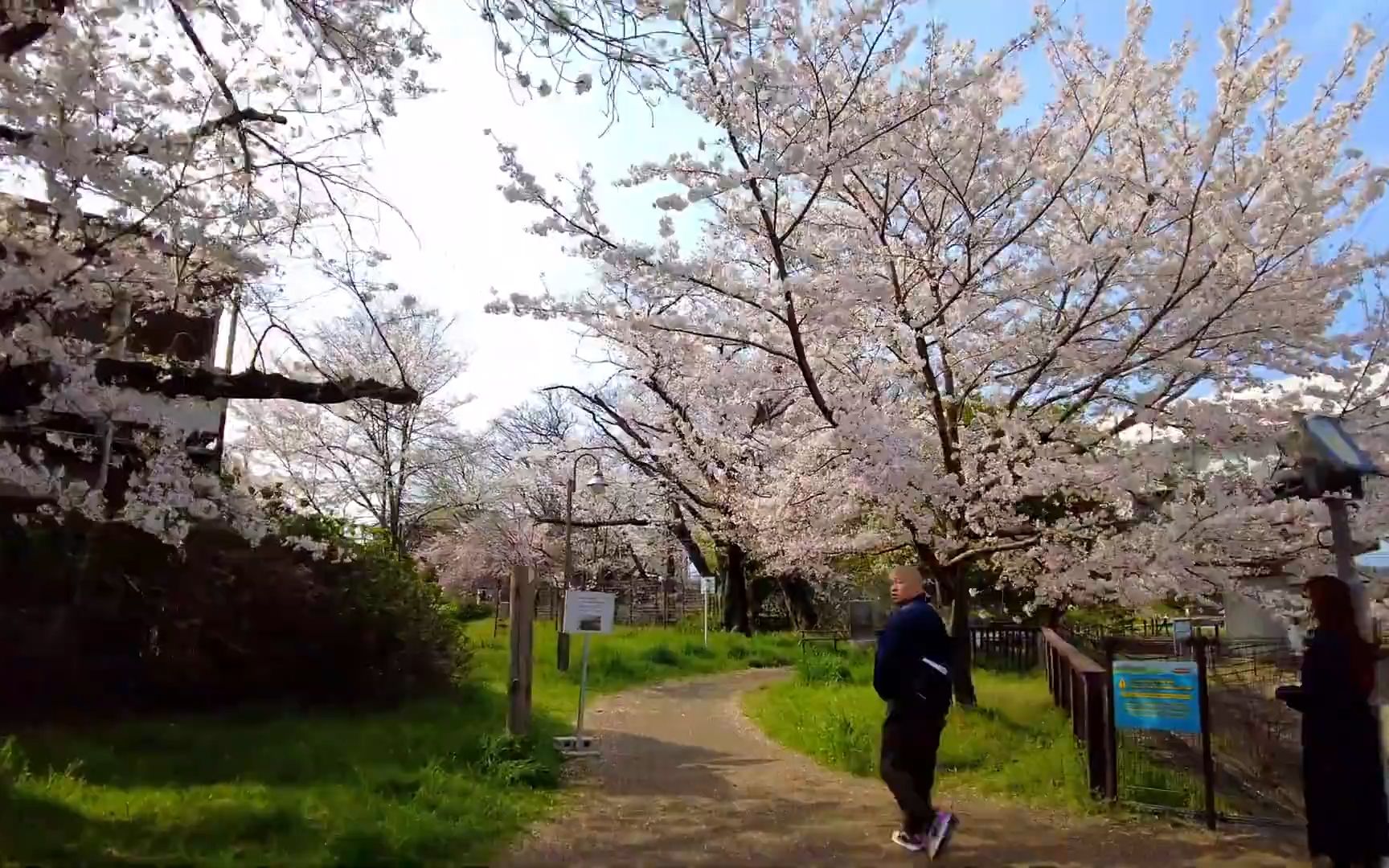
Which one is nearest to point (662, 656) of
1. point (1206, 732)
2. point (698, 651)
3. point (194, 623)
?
point (698, 651)

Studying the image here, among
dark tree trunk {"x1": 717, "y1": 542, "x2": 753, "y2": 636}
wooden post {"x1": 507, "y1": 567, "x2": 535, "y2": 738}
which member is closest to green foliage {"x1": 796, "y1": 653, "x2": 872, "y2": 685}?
wooden post {"x1": 507, "y1": 567, "x2": 535, "y2": 738}

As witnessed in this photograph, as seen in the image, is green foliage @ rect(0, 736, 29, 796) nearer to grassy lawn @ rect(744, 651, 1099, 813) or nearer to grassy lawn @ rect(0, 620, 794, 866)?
grassy lawn @ rect(0, 620, 794, 866)

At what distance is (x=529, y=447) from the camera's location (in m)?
25.1

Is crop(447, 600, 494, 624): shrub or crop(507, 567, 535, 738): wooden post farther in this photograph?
crop(447, 600, 494, 624): shrub

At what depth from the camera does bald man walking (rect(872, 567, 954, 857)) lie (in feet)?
17.4

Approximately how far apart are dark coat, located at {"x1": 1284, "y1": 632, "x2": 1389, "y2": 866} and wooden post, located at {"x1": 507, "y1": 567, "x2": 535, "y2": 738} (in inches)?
217

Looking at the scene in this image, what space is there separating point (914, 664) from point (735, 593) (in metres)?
21.3

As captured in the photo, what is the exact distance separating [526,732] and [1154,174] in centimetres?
701

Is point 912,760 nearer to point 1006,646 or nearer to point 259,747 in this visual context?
point 259,747

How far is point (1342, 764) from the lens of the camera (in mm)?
4523

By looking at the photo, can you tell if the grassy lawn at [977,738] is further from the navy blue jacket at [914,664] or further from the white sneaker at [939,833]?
the navy blue jacket at [914,664]

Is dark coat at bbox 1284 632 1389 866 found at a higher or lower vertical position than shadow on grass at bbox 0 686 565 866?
higher

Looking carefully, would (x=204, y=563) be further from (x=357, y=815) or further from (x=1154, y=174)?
(x=1154, y=174)

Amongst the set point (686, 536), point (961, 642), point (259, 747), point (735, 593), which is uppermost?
point (686, 536)
